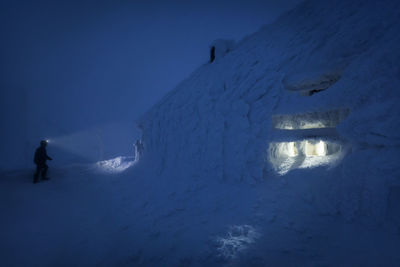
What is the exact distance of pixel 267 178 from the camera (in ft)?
18.5

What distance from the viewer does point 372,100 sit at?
13.6 feet

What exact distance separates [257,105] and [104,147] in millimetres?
101251

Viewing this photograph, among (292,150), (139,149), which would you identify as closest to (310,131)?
(292,150)

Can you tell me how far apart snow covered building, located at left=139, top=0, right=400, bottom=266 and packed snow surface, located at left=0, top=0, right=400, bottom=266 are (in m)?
0.03

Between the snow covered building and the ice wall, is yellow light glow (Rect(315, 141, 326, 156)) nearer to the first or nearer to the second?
the snow covered building

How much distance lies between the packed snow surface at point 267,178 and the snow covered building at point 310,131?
0.03m

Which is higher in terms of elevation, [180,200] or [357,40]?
[357,40]

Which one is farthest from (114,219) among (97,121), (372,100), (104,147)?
(97,121)

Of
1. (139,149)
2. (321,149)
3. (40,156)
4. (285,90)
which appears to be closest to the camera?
(321,149)

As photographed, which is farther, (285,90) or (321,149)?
(285,90)

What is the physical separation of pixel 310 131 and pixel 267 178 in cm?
195

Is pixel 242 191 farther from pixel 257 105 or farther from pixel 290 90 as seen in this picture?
pixel 290 90

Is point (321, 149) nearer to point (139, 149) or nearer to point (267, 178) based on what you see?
point (267, 178)

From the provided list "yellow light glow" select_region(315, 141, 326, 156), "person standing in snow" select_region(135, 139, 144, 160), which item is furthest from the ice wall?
"person standing in snow" select_region(135, 139, 144, 160)
